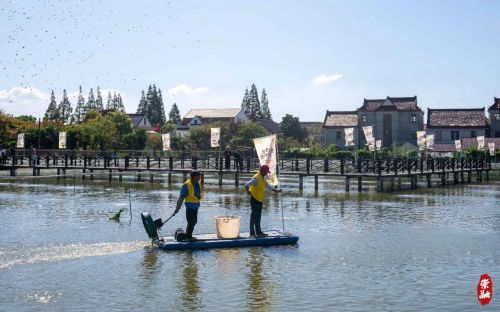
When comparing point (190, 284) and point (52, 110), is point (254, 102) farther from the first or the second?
point (190, 284)

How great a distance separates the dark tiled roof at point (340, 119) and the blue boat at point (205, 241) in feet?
253

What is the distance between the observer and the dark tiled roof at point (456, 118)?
89.1 metres

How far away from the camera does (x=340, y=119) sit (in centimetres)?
9469

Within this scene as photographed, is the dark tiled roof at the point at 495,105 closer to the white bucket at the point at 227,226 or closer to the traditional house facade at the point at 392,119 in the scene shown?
the traditional house facade at the point at 392,119

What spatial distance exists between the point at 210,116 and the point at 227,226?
11076 centimetres

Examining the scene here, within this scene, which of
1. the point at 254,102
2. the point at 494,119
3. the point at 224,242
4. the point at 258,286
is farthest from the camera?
the point at 254,102

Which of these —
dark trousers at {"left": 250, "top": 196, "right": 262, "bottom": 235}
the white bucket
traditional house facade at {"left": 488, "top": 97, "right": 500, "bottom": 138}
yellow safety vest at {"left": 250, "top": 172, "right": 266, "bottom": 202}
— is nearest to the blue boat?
the white bucket

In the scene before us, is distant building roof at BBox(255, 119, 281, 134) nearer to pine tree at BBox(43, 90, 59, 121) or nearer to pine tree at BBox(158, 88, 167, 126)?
pine tree at BBox(158, 88, 167, 126)

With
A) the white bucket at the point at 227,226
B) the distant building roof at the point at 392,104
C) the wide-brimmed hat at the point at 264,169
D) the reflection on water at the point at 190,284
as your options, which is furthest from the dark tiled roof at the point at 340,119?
the reflection on water at the point at 190,284

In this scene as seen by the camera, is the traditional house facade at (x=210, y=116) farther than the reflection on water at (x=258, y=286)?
Yes

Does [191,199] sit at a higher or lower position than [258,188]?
lower

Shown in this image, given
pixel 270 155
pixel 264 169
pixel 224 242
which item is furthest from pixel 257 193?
pixel 224 242

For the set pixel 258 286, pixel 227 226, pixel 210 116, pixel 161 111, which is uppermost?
pixel 161 111

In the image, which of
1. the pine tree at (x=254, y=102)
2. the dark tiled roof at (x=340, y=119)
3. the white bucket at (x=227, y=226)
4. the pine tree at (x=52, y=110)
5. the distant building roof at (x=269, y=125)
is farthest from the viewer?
the pine tree at (x=254, y=102)
